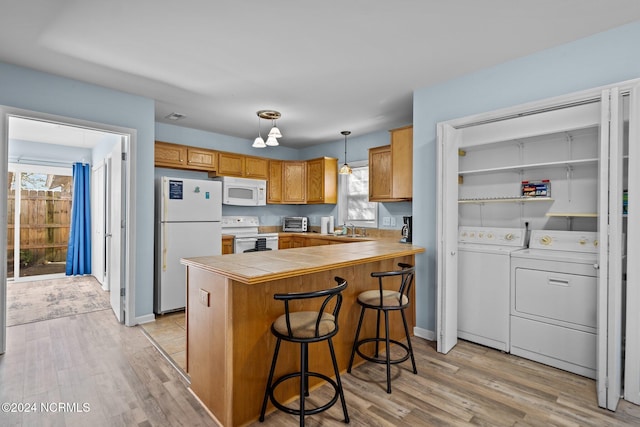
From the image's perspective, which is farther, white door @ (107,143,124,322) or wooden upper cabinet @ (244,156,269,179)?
wooden upper cabinet @ (244,156,269,179)

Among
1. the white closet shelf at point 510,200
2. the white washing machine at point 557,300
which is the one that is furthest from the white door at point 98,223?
the white washing machine at point 557,300

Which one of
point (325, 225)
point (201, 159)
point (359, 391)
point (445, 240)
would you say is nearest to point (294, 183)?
point (325, 225)

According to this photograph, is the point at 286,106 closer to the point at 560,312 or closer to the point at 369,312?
the point at 369,312

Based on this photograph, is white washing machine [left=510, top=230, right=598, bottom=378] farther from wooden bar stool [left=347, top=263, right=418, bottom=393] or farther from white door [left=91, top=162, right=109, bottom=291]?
white door [left=91, top=162, right=109, bottom=291]

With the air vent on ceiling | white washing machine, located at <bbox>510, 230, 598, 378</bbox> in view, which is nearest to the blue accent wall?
white washing machine, located at <bbox>510, 230, 598, 378</bbox>

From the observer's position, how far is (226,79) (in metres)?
3.17

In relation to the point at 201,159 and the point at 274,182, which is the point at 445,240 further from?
the point at 201,159

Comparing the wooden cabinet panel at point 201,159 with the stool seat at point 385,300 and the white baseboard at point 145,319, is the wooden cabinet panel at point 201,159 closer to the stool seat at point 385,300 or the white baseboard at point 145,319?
the white baseboard at point 145,319

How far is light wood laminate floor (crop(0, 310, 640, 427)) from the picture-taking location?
196cm

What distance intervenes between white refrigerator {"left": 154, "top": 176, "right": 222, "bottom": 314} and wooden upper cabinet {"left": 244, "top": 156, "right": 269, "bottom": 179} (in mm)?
1160

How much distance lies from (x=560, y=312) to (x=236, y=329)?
2.50 metres

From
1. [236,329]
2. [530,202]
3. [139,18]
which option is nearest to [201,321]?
[236,329]

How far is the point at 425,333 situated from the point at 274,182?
3.65 metres

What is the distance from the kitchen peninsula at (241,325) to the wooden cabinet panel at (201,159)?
2952 millimetres
